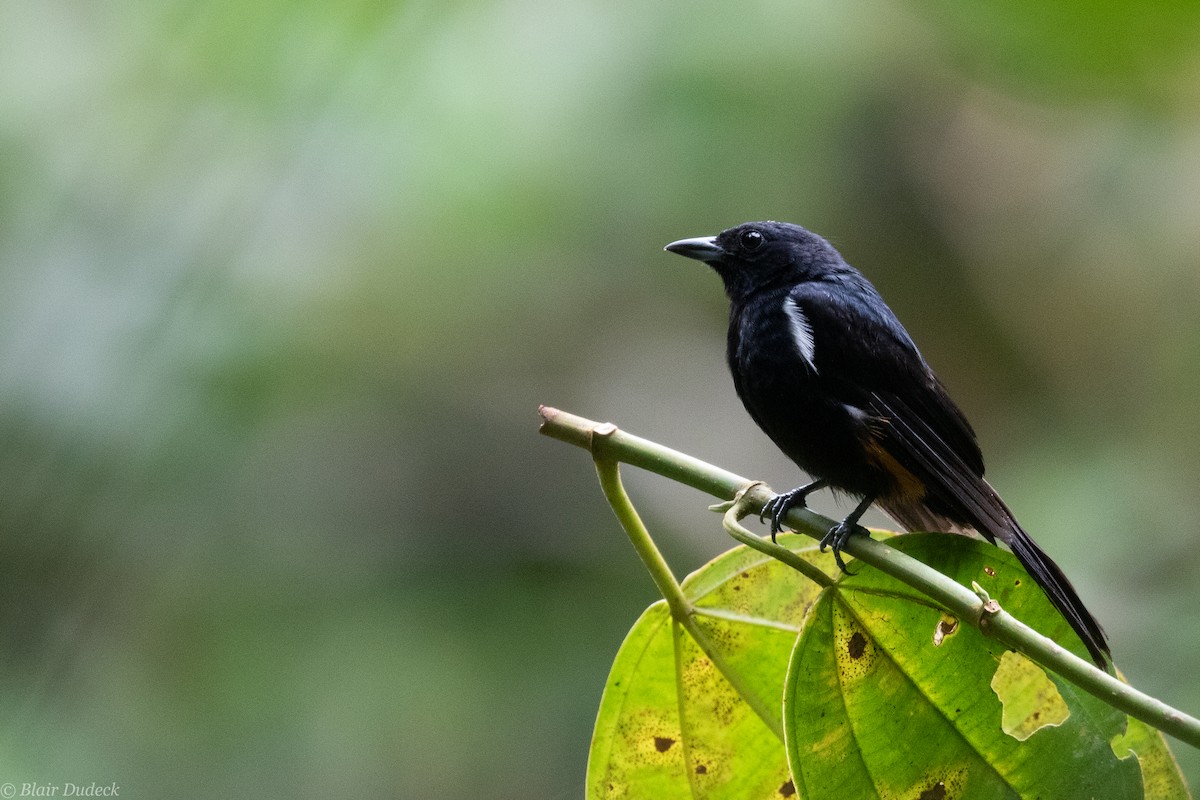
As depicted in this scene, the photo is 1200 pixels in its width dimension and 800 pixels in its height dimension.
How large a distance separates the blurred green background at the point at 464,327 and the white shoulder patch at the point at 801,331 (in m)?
0.75

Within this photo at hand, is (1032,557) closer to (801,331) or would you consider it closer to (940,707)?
(940,707)

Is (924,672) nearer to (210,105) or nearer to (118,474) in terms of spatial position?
(118,474)

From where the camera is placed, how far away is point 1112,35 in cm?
205

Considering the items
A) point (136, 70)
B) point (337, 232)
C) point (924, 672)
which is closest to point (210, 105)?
point (136, 70)

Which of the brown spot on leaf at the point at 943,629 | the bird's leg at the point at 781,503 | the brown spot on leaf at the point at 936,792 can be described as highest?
the bird's leg at the point at 781,503

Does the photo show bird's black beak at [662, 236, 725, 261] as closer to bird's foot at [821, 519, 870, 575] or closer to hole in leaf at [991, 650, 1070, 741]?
bird's foot at [821, 519, 870, 575]

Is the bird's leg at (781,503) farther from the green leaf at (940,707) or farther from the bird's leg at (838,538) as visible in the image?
the green leaf at (940,707)

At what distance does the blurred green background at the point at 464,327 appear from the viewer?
3.20 m

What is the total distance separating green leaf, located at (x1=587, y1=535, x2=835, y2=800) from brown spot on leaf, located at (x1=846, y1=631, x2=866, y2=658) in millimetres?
145

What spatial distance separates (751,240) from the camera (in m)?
2.76

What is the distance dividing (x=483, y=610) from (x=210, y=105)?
6.84 ft

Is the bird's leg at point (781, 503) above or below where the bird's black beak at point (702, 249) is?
below

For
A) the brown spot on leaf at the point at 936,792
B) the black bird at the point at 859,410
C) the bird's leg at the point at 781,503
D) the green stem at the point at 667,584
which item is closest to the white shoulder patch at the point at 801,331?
the black bird at the point at 859,410

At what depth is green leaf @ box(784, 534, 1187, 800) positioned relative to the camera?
1.41m
